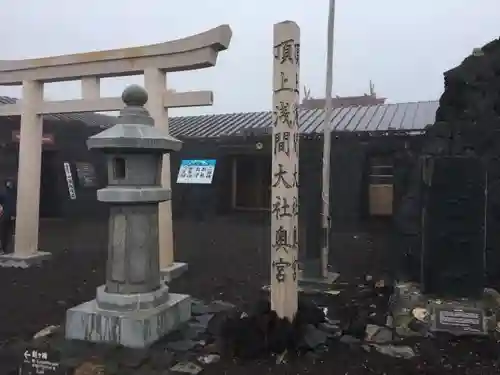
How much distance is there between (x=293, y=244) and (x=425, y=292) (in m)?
1.79

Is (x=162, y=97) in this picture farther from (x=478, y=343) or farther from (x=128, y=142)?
(x=478, y=343)

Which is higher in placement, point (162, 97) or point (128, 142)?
point (162, 97)

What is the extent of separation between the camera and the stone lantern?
14.7ft

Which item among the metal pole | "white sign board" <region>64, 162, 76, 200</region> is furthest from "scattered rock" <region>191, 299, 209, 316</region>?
"white sign board" <region>64, 162, 76, 200</region>

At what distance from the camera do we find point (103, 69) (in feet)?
24.4

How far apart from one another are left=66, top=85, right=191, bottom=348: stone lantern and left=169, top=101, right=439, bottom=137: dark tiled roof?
905 centimetres

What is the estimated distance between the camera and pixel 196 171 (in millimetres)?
15023

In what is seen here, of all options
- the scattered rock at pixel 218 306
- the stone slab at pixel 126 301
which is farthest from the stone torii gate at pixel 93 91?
the stone slab at pixel 126 301

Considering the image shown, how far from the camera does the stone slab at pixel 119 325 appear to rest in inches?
170

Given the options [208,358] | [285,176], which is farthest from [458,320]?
[208,358]

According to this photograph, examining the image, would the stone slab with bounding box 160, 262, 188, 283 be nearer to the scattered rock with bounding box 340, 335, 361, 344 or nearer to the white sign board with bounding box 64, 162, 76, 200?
the scattered rock with bounding box 340, 335, 361, 344

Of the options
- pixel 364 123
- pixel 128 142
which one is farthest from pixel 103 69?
pixel 364 123

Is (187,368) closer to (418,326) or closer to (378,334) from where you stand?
(378,334)

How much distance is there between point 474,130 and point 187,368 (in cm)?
470
